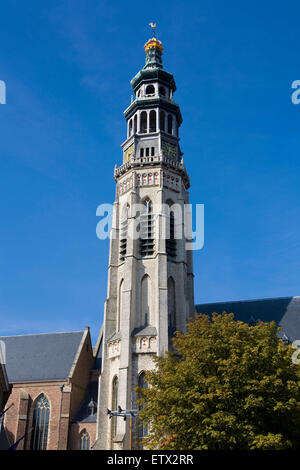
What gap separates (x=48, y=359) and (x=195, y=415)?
24.5 meters

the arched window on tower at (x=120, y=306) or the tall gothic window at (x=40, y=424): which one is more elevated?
the arched window on tower at (x=120, y=306)

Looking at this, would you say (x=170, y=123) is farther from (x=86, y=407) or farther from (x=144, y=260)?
(x=86, y=407)

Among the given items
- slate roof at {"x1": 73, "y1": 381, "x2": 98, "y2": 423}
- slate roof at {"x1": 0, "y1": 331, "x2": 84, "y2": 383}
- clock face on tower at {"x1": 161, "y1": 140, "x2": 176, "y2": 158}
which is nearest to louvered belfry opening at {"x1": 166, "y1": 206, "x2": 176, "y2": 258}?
clock face on tower at {"x1": 161, "y1": 140, "x2": 176, "y2": 158}

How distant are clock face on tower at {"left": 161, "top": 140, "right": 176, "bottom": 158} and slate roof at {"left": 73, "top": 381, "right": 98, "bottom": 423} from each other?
21.1 m

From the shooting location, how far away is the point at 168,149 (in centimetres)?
4272

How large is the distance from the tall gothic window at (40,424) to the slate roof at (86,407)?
2613 millimetres

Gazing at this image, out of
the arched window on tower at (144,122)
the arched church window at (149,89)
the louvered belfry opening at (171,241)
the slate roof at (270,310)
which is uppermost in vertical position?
the arched church window at (149,89)

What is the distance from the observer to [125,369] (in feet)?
109

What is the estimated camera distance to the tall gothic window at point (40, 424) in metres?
38.8

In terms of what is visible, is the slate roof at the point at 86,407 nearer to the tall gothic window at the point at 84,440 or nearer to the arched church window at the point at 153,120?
the tall gothic window at the point at 84,440

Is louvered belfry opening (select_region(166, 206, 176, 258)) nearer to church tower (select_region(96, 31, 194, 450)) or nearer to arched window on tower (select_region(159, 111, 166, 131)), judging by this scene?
church tower (select_region(96, 31, 194, 450))

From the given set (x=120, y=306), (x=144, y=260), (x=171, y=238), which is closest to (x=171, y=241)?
(x=171, y=238)

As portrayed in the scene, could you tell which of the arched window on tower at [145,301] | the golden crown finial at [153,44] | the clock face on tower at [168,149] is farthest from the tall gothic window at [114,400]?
the golden crown finial at [153,44]
